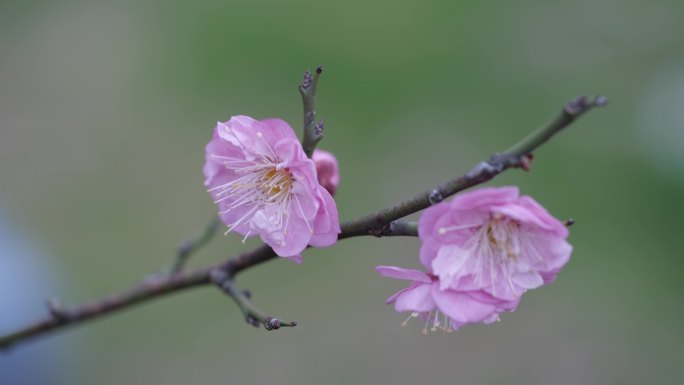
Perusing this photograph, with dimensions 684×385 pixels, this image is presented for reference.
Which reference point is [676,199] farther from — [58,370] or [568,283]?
[58,370]

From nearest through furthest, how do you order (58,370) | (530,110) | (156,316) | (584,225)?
1. (58,370)
2. (156,316)
3. (584,225)
4. (530,110)

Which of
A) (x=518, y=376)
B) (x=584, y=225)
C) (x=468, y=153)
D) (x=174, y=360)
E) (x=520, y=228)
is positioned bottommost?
(x=518, y=376)

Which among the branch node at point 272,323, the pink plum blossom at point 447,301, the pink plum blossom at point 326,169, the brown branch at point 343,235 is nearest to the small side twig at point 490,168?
the brown branch at point 343,235

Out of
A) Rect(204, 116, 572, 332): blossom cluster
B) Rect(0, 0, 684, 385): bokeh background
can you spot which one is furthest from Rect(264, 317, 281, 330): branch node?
Rect(0, 0, 684, 385): bokeh background

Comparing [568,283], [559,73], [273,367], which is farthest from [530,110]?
[273,367]

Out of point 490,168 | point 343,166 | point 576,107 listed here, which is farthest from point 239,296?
point 343,166

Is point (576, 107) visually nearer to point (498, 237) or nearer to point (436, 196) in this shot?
point (436, 196)
